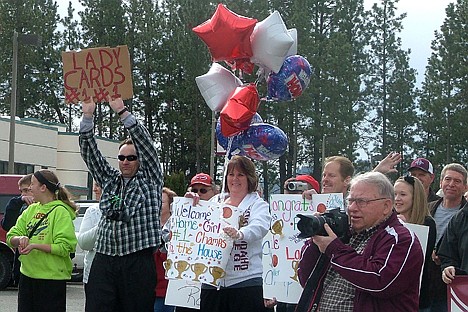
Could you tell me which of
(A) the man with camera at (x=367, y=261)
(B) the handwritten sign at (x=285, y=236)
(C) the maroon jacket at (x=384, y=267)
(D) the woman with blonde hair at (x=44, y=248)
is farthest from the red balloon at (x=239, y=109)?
(C) the maroon jacket at (x=384, y=267)

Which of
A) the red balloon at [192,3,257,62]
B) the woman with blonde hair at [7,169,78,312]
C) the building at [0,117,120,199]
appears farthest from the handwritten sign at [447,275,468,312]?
the building at [0,117,120,199]

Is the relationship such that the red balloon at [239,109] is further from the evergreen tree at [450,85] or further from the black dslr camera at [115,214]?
the evergreen tree at [450,85]

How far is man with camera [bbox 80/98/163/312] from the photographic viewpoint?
614 cm

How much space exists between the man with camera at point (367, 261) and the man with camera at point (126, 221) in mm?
1816

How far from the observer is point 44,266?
730 cm

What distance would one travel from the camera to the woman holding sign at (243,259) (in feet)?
21.0

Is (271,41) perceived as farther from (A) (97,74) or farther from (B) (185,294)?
(B) (185,294)

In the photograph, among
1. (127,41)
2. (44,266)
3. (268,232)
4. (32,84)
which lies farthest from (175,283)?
(32,84)

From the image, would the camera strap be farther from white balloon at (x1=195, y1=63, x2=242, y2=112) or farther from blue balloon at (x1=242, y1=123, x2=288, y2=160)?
white balloon at (x1=195, y1=63, x2=242, y2=112)

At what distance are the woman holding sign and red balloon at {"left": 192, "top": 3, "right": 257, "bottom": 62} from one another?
1063 millimetres

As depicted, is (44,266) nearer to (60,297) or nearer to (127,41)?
(60,297)

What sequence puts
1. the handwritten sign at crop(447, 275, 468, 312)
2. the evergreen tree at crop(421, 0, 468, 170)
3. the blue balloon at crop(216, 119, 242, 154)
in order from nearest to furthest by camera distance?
the handwritten sign at crop(447, 275, 468, 312) → the blue balloon at crop(216, 119, 242, 154) → the evergreen tree at crop(421, 0, 468, 170)

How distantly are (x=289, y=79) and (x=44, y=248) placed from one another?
8.30 ft

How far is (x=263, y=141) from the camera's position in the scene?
716cm
